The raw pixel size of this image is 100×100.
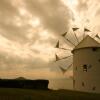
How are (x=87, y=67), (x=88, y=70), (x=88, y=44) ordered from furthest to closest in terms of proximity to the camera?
(x=88, y=44) → (x=87, y=67) → (x=88, y=70)

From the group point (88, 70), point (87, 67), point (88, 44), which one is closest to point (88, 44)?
point (88, 44)

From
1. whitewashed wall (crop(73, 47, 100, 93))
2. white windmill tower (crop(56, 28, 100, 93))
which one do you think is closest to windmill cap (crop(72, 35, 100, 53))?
white windmill tower (crop(56, 28, 100, 93))

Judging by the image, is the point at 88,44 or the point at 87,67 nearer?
the point at 87,67

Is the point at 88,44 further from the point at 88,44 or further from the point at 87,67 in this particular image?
the point at 87,67

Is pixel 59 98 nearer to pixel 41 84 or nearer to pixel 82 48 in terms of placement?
pixel 41 84

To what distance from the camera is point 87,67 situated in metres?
34.4

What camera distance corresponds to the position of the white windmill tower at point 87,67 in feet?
111

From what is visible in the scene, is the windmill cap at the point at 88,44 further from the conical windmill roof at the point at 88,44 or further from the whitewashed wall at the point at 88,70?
the whitewashed wall at the point at 88,70

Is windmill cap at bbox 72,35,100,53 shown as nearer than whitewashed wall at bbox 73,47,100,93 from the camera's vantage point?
No

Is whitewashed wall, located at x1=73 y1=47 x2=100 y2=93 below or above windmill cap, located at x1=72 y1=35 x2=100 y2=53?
below

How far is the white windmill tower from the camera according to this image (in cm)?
3391

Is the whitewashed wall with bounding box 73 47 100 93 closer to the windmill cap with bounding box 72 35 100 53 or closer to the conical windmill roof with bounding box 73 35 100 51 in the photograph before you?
the windmill cap with bounding box 72 35 100 53

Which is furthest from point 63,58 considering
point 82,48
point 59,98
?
point 59,98

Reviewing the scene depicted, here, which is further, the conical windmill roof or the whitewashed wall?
the conical windmill roof
